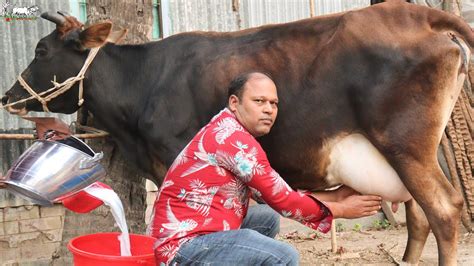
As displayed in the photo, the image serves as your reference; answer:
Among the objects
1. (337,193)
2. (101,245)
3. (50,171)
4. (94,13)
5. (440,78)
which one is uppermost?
(94,13)

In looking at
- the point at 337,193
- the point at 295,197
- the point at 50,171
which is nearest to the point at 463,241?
the point at 337,193

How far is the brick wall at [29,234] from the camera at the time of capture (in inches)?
225

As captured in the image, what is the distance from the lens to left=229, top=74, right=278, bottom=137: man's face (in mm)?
3006

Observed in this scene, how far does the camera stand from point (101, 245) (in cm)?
346

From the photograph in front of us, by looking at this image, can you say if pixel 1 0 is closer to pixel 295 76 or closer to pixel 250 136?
pixel 295 76

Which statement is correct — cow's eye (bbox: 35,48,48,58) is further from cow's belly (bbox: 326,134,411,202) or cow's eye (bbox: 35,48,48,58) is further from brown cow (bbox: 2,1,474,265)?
cow's belly (bbox: 326,134,411,202)

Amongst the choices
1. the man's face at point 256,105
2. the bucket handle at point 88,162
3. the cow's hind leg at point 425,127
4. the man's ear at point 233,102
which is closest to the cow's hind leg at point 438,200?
the cow's hind leg at point 425,127

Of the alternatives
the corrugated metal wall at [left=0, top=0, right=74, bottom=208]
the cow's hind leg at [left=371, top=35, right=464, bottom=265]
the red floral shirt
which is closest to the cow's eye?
the corrugated metal wall at [left=0, top=0, right=74, bottom=208]

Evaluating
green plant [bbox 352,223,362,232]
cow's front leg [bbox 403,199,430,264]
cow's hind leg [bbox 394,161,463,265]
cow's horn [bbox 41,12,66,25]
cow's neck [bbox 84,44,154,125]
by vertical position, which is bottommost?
green plant [bbox 352,223,362,232]

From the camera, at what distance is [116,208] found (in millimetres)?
3266

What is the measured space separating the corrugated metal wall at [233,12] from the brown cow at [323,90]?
1804 millimetres

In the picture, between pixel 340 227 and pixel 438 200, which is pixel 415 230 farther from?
pixel 340 227

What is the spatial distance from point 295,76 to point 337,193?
99cm

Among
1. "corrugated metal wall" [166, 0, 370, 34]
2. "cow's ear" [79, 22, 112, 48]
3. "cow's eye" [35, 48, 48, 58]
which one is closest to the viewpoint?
"cow's ear" [79, 22, 112, 48]
